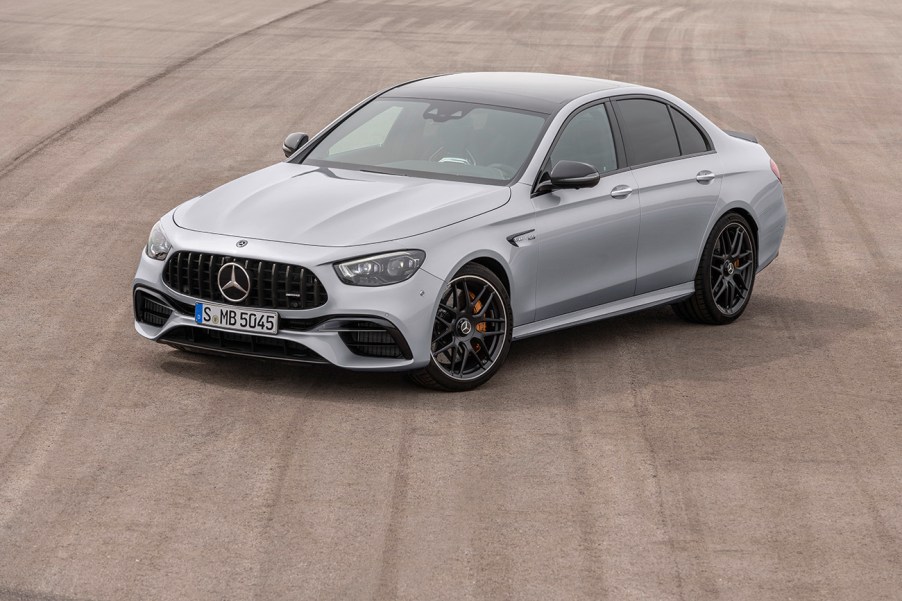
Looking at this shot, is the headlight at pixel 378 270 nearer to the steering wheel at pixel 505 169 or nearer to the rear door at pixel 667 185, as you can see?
the steering wheel at pixel 505 169

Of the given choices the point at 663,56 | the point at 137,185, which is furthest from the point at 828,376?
the point at 663,56

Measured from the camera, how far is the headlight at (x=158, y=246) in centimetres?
892

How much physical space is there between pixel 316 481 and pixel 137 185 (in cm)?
856

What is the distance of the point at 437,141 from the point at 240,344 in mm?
2028

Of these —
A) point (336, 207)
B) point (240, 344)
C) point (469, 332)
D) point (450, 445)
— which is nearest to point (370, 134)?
point (336, 207)

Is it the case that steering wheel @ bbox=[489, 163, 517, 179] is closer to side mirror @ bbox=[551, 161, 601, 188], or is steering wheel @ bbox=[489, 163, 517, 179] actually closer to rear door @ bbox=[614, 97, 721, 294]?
side mirror @ bbox=[551, 161, 601, 188]

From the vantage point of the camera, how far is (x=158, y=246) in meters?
8.99

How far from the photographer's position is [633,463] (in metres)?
7.63

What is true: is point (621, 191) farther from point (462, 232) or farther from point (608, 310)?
point (462, 232)

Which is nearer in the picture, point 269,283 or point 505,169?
point 269,283

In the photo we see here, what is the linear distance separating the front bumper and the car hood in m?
0.15

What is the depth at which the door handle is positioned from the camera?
9.86m

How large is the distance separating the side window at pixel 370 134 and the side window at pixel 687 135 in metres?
2.01

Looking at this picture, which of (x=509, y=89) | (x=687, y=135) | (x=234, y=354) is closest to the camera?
(x=234, y=354)
